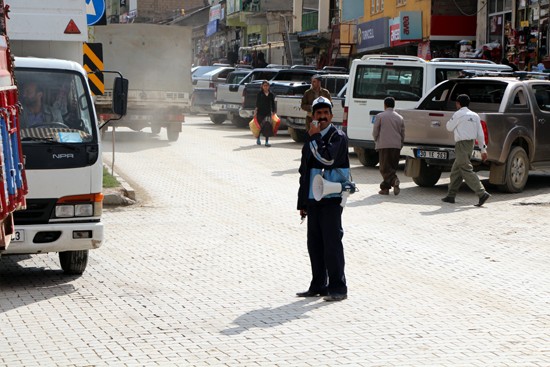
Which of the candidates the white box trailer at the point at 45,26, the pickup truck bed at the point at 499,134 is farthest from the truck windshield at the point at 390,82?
Answer: the white box trailer at the point at 45,26

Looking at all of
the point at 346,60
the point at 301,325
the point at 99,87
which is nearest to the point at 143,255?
the point at 301,325

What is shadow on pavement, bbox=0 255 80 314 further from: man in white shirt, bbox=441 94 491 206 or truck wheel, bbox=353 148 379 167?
truck wheel, bbox=353 148 379 167

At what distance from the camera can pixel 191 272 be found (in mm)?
11172

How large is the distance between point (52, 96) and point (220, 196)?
6.94m

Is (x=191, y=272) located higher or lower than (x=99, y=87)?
lower

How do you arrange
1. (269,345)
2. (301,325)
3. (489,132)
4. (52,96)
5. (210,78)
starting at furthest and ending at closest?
(210,78) → (489,132) → (52,96) → (301,325) → (269,345)

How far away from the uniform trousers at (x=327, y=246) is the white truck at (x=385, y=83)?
11.9m

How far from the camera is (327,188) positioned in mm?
9734

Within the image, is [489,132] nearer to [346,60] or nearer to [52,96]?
[52,96]

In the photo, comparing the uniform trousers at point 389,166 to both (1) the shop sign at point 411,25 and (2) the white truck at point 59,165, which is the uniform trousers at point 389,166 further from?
(1) the shop sign at point 411,25

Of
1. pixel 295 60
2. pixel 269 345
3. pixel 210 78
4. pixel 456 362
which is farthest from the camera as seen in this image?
pixel 295 60

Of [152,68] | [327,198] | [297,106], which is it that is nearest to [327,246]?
[327,198]

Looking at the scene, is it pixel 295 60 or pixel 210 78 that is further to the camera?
pixel 295 60

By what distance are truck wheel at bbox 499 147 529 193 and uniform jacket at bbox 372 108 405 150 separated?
175 cm
